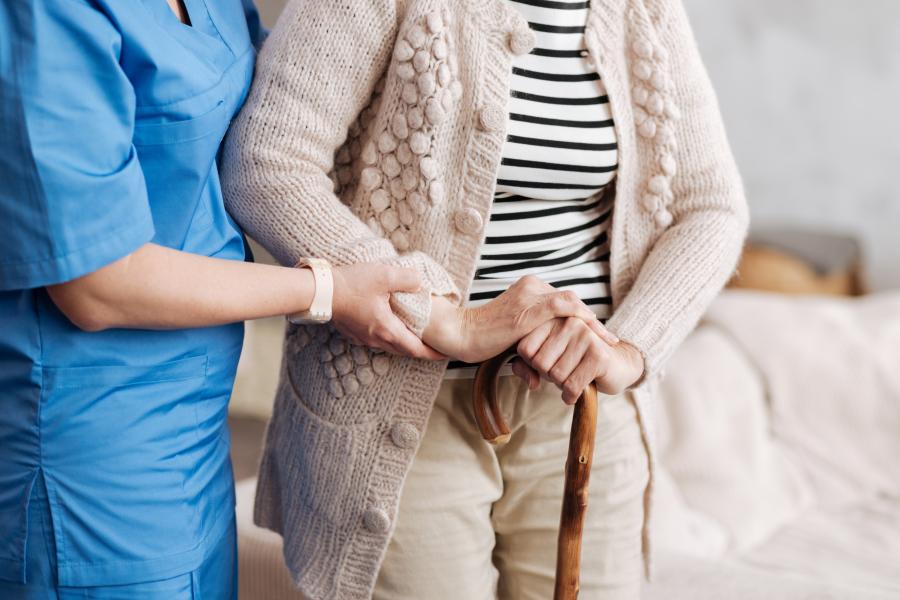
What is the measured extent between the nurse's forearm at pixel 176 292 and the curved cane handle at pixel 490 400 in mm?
215

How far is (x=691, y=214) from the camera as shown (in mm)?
1234

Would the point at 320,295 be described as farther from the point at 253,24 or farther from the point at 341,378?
the point at 253,24

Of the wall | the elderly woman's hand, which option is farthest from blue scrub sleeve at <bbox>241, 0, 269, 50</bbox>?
the wall

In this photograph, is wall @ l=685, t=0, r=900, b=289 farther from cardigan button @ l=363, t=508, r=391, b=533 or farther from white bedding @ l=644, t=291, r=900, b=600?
cardigan button @ l=363, t=508, r=391, b=533

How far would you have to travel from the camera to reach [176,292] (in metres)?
0.94

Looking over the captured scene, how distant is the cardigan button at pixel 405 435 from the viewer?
1.13 metres

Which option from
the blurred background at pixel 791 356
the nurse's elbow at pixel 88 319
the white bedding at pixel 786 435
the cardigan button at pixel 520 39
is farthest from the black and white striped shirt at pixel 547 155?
the white bedding at pixel 786 435

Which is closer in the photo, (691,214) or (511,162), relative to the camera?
(511,162)

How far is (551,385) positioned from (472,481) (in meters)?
0.15

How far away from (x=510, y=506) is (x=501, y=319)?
269 mm

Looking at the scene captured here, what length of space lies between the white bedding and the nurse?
152 cm

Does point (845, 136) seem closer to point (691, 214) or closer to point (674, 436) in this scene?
point (674, 436)

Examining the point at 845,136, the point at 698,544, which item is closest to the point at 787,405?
the point at 698,544

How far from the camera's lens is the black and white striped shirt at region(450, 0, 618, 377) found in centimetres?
113
